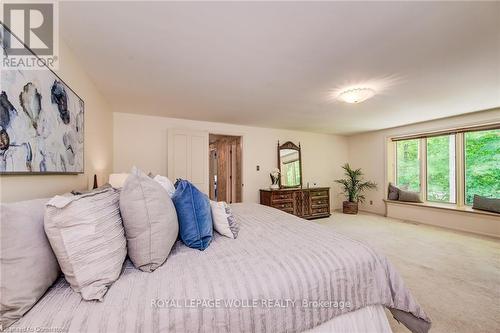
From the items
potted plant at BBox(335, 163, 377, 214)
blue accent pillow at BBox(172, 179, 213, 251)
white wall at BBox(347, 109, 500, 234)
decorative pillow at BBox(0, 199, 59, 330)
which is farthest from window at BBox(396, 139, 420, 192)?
decorative pillow at BBox(0, 199, 59, 330)

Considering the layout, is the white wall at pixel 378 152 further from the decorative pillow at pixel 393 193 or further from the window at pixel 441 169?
the window at pixel 441 169

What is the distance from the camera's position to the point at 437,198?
4.36 m

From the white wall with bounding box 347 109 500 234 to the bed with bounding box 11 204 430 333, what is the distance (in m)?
4.15

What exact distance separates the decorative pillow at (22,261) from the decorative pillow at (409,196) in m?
5.78

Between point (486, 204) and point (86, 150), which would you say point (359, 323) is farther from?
point (486, 204)

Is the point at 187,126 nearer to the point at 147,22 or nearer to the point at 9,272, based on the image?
the point at 147,22

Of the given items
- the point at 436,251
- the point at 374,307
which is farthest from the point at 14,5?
the point at 436,251

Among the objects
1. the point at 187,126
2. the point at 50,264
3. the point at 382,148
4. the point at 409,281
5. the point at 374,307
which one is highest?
the point at 187,126

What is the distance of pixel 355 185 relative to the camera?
5457mm

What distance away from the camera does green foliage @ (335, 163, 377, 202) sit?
5410 millimetres

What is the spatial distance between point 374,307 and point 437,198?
15.1 ft

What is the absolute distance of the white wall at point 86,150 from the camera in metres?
1.13

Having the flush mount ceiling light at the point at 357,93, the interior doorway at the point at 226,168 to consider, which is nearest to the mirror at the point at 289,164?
the interior doorway at the point at 226,168

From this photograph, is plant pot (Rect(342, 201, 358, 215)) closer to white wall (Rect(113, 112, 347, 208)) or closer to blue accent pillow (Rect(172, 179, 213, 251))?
white wall (Rect(113, 112, 347, 208))
